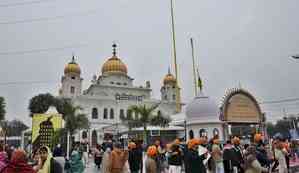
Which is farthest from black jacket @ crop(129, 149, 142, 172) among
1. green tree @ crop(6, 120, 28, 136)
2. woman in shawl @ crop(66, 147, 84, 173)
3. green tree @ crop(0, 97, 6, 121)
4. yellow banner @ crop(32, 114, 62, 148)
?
green tree @ crop(6, 120, 28, 136)

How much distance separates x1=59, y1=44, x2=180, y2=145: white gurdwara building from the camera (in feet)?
157

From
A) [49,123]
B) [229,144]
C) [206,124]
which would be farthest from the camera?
[206,124]

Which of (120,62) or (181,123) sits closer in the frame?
(181,123)

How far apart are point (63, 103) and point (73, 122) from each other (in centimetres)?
571

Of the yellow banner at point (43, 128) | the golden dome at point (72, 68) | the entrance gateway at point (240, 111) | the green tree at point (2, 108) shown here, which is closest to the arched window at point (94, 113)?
the golden dome at point (72, 68)

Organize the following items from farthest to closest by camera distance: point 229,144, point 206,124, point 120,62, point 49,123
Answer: point 120,62
point 206,124
point 49,123
point 229,144

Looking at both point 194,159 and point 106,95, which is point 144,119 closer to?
point 106,95

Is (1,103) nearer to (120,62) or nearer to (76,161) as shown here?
(120,62)

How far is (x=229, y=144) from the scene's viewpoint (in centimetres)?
957

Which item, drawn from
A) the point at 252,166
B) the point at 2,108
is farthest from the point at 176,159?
the point at 2,108

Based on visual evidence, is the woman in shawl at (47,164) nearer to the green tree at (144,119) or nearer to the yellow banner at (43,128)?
the yellow banner at (43,128)

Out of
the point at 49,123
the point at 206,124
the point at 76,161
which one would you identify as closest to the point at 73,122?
the point at 206,124

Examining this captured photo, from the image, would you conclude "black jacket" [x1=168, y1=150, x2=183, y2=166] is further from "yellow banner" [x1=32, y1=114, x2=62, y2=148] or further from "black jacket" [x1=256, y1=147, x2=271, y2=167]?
"yellow banner" [x1=32, y1=114, x2=62, y2=148]

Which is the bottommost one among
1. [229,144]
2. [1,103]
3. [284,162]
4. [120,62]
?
[284,162]
